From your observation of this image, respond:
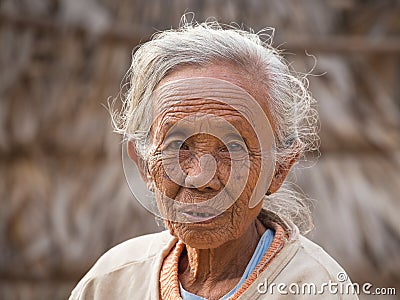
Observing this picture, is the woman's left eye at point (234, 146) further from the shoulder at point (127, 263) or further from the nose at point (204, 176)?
the shoulder at point (127, 263)

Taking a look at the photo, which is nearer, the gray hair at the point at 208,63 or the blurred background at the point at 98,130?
the gray hair at the point at 208,63

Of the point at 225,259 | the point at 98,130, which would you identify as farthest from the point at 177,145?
the point at 98,130

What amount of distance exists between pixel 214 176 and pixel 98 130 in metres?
4.11

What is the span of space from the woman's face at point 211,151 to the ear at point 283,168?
3.3 inches

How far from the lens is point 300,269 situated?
2578 mm

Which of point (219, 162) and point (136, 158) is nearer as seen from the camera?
point (219, 162)

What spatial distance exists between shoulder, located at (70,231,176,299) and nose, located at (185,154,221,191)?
0.38m

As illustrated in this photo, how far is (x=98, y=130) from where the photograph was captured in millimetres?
6504

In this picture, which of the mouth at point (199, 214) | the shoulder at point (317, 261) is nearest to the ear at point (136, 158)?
the mouth at point (199, 214)

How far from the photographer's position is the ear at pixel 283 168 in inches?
104

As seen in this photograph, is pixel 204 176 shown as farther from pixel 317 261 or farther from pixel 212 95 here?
pixel 317 261

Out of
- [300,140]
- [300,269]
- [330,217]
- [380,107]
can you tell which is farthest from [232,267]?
[380,107]

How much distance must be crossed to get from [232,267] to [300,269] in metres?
0.20

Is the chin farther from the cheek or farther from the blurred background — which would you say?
the blurred background
